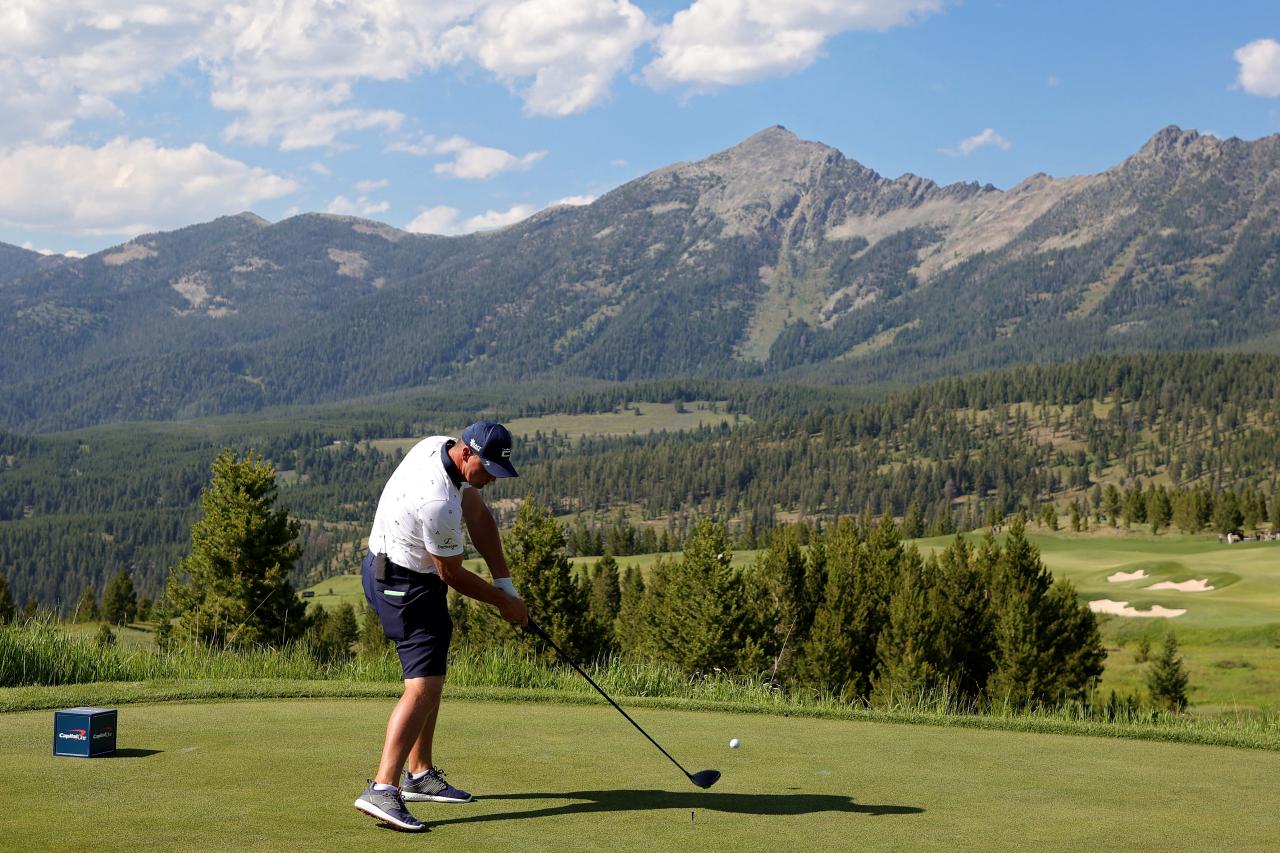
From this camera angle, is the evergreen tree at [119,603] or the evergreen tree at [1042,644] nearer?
the evergreen tree at [1042,644]

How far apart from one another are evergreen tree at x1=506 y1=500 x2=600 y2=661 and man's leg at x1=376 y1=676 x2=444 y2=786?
55.2m

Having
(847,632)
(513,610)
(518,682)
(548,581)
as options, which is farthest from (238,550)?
(513,610)

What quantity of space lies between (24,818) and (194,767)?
2.09 m

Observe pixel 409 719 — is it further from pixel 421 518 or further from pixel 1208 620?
pixel 1208 620

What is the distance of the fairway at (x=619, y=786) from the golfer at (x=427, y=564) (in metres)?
0.53

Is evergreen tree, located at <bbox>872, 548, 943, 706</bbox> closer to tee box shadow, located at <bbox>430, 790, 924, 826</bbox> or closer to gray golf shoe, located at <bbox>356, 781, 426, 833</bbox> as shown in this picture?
tee box shadow, located at <bbox>430, 790, 924, 826</bbox>

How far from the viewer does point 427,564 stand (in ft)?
30.1

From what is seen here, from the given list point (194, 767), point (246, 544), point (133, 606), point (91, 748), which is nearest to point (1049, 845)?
point (194, 767)

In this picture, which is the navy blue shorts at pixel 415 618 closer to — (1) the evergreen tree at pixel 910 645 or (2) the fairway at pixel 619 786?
(2) the fairway at pixel 619 786

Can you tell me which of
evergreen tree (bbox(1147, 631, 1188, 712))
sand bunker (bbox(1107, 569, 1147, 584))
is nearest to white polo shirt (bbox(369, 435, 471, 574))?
evergreen tree (bbox(1147, 631, 1188, 712))

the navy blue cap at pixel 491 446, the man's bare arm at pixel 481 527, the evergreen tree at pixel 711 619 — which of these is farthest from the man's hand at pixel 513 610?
the evergreen tree at pixel 711 619

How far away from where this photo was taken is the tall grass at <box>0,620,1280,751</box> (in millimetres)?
14711

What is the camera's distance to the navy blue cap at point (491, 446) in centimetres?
916

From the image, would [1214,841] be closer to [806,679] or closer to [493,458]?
[493,458]
